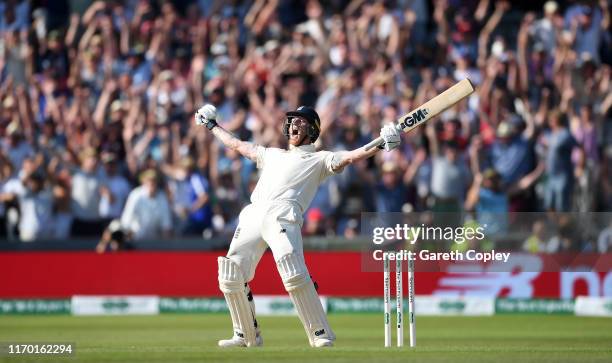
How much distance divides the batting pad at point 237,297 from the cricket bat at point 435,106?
1320 millimetres

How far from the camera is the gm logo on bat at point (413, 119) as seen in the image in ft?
29.9

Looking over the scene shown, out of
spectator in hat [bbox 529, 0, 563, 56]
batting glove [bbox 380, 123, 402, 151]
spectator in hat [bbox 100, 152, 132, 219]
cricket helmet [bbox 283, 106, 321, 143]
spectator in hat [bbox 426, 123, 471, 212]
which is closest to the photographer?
batting glove [bbox 380, 123, 402, 151]

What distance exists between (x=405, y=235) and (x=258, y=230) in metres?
1.03

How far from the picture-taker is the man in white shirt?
15891 mm

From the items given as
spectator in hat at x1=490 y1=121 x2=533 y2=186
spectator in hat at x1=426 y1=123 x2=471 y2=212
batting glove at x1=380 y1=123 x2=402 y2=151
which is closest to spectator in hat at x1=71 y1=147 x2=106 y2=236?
spectator in hat at x1=426 y1=123 x2=471 y2=212

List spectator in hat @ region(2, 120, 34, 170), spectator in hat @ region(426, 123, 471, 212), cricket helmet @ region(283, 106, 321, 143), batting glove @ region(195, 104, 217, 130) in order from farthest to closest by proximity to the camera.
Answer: spectator in hat @ region(2, 120, 34, 170) → spectator in hat @ region(426, 123, 471, 212) → batting glove @ region(195, 104, 217, 130) → cricket helmet @ region(283, 106, 321, 143)

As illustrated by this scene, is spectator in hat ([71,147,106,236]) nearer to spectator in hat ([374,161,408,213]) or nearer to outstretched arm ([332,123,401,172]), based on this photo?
spectator in hat ([374,161,408,213])

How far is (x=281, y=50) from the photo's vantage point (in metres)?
17.6

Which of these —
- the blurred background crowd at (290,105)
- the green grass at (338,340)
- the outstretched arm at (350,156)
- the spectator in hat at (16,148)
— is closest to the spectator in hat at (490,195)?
the blurred background crowd at (290,105)

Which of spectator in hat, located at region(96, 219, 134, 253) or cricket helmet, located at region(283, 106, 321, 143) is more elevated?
cricket helmet, located at region(283, 106, 321, 143)

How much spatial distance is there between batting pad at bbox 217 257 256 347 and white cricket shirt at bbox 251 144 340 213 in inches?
21.0

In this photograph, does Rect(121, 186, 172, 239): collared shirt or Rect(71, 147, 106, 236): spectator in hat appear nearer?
Rect(121, 186, 172, 239): collared shirt

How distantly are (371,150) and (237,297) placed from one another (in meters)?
1.39

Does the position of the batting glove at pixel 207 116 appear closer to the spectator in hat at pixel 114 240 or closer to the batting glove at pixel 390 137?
the batting glove at pixel 390 137
